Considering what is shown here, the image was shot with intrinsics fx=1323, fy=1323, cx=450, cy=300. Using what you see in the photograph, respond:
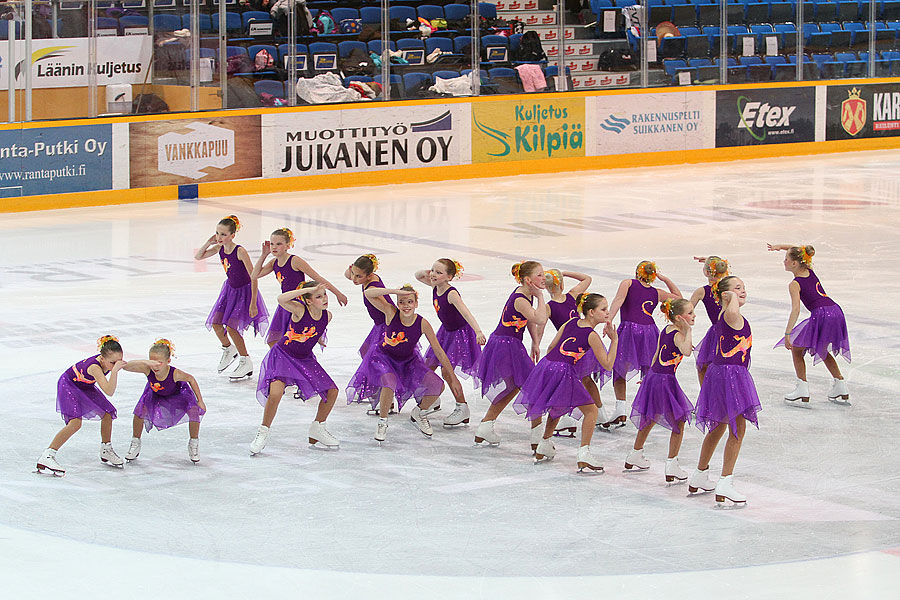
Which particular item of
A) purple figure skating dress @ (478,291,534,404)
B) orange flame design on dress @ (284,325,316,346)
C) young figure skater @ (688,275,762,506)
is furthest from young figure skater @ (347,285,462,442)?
young figure skater @ (688,275,762,506)

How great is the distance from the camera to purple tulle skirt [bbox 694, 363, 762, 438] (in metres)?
7.14

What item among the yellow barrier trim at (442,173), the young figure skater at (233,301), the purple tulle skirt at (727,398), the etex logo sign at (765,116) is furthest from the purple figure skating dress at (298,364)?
the etex logo sign at (765,116)

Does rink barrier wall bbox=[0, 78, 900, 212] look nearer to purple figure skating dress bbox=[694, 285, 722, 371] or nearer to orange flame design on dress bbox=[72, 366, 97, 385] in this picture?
orange flame design on dress bbox=[72, 366, 97, 385]

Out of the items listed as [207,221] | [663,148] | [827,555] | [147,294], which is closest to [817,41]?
[663,148]

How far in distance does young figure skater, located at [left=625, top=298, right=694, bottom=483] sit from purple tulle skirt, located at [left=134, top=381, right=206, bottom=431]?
2592 mm

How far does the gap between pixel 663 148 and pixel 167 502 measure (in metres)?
17.7

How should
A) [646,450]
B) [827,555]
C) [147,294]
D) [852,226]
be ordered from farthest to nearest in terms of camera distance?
[852,226] < [147,294] < [646,450] < [827,555]

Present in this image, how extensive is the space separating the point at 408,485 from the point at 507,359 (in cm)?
128

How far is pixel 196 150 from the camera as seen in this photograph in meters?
19.0

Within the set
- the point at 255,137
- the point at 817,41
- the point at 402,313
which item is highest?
the point at 817,41

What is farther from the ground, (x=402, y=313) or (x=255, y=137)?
(x=255, y=137)

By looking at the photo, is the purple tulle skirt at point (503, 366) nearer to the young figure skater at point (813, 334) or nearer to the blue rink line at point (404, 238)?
the young figure skater at point (813, 334)

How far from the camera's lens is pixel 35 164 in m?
17.5

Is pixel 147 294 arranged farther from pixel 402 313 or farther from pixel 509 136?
pixel 509 136
